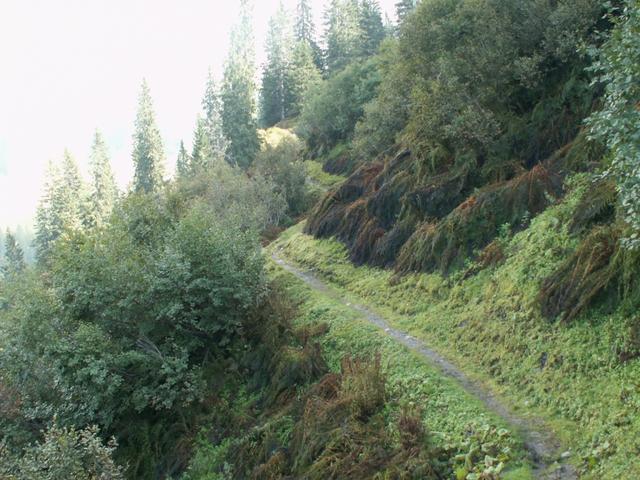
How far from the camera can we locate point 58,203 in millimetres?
64312

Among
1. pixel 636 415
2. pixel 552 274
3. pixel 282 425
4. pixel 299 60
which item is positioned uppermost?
pixel 299 60

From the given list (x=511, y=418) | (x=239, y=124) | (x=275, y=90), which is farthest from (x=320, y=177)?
(x=511, y=418)

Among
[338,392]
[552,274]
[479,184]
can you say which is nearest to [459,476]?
[338,392]

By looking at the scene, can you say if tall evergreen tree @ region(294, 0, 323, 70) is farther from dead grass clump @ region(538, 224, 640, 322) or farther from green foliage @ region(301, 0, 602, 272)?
dead grass clump @ region(538, 224, 640, 322)

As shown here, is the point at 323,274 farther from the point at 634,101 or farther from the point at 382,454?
the point at 634,101

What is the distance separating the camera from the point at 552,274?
Result: 483 inches

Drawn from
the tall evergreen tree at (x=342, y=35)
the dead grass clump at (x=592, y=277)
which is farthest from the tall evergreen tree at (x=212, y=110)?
the dead grass clump at (x=592, y=277)

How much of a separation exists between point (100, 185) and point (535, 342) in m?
69.3

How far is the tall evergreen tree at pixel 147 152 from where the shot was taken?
6669 centimetres

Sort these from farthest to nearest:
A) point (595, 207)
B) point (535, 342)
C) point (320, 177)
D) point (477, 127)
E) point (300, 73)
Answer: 1. point (300, 73)
2. point (320, 177)
3. point (477, 127)
4. point (595, 207)
5. point (535, 342)

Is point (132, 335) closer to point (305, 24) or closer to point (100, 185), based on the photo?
point (100, 185)

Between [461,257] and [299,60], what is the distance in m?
61.9

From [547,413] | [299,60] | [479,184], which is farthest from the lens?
[299,60]

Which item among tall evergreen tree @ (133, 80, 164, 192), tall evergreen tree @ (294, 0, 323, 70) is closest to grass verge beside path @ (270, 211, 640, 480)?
tall evergreen tree @ (133, 80, 164, 192)
